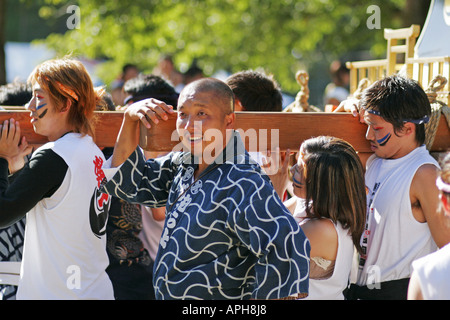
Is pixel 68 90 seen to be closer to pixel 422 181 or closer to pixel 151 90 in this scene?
pixel 151 90

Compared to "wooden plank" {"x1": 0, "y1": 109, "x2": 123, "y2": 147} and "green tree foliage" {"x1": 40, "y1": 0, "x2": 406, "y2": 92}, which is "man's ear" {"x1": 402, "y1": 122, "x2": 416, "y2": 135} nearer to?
"wooden plank" {"x1": 0, "y1": 109, "x2": 123, "y2": 147}

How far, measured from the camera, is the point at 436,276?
72.5 inches

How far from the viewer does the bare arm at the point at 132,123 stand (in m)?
2.48

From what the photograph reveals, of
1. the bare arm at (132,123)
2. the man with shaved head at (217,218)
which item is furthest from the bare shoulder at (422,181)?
the bare arm at (132,123)

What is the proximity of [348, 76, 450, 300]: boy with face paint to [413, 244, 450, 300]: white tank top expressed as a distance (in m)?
0.77

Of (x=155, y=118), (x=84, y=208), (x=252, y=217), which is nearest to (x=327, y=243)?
(x=252, y=217)

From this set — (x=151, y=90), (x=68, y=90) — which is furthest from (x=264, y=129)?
(x=151, y=90)

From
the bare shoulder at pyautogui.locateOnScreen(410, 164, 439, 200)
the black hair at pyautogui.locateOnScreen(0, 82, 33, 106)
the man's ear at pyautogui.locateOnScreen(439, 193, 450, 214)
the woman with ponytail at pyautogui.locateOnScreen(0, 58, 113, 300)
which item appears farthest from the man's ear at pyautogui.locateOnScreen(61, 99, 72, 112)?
the man's ear at pyautogui.locateOnScreen(439, 193, 450, 214)

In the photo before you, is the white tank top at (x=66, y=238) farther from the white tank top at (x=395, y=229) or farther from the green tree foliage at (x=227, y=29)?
the green tree foliage at (x=227, y=29)

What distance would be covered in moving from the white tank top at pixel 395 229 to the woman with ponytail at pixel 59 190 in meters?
1.21

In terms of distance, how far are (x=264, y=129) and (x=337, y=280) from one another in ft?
2.32

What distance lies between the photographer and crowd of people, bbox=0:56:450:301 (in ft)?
7.39
